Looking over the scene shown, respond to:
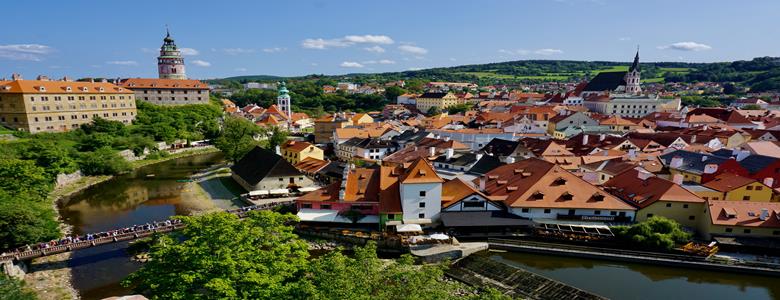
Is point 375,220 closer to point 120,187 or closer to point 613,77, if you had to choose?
point 120,187

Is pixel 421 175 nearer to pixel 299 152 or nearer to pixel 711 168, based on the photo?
pixel 711 168

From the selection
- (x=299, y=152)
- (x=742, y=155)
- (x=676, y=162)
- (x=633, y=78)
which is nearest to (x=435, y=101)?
(x=633, y=78)

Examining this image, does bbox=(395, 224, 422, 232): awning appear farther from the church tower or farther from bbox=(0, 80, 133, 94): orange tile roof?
the church tower

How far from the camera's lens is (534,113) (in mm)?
75625

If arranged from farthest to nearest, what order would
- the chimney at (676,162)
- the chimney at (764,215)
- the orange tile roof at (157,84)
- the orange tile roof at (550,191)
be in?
the orange tile roof at (157,84)
the chimney at (676,162)
the orange tile roof at (550,191)
the chimney at (764,215)

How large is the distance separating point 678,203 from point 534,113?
49137 millimetres

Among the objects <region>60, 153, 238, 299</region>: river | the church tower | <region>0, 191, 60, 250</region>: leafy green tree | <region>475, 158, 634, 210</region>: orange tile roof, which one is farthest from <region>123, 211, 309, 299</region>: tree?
the church tower

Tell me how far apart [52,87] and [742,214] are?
84293 millimetres

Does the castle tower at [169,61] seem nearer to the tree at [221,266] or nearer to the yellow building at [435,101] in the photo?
the yellow building at [435,101]

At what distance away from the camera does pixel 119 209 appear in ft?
127

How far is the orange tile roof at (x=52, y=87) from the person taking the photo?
192 feet

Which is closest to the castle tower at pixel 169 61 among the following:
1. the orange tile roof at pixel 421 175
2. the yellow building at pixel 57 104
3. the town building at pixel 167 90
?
the town building at pixel 167 90

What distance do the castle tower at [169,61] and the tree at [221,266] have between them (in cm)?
11295

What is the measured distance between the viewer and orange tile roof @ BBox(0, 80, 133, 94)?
5856 centimetres
